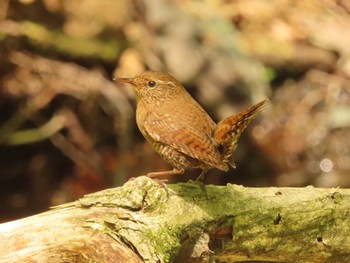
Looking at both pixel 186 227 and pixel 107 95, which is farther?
pixel 107 95

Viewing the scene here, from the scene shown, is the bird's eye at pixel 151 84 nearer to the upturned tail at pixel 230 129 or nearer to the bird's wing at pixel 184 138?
the bird's wing at pixel 184 138

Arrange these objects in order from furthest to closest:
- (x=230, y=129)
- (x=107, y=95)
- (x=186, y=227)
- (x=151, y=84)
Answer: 1. (x=107, y=95)
2. (x=151, y=84)
3. (x=230, y=129)
4. (x=186, y=227)

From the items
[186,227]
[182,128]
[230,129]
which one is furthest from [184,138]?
[186,227]

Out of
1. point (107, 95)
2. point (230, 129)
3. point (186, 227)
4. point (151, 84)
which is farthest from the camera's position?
point (107, 95)

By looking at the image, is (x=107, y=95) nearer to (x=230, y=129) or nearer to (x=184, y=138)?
(x=184, y=138)

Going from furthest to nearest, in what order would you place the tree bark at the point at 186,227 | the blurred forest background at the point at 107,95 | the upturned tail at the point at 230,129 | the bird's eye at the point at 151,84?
the blurred forest background at the point at 107,95
the bird's eye at the point at 151,84
the upturned tail at the point at 230,129
the tree bark at the point at 186,227

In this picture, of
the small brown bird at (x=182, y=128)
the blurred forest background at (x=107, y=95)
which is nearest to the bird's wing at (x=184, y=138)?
the small brown bird at (x=182, y=128)

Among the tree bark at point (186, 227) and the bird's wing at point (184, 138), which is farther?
the bird's wing at point (184, 138)
